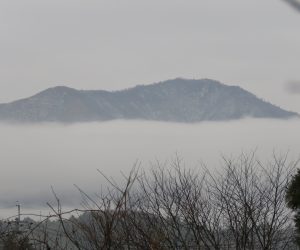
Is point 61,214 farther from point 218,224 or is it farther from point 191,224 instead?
point 218,224

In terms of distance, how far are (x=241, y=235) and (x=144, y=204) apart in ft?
9.15

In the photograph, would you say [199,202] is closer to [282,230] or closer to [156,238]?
[282,230]

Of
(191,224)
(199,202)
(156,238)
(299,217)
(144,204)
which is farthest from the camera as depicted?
(299,217)

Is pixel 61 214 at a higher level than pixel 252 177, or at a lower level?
lower

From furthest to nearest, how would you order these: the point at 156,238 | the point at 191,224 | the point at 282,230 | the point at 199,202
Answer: the point at 282,230, the point at 199,202, the point at 191,224, the point at 156,238

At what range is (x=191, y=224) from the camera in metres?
18.4

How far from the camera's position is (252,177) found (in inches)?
966

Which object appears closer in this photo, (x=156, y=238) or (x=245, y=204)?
(x=156, y=238)

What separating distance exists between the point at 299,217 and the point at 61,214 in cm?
2381

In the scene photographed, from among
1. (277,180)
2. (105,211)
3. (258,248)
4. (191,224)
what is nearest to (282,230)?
(277,180)

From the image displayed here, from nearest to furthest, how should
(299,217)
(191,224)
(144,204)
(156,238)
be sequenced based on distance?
1. (156,238)
2. (191,224)
3. (144,204)
4. (299,217)

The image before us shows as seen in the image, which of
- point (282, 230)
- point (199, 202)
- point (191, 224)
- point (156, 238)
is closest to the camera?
point (156, 238)

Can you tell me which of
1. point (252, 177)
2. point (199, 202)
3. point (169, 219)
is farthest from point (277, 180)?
point (169, 219)

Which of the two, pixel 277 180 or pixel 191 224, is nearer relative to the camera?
pixel 191 224
